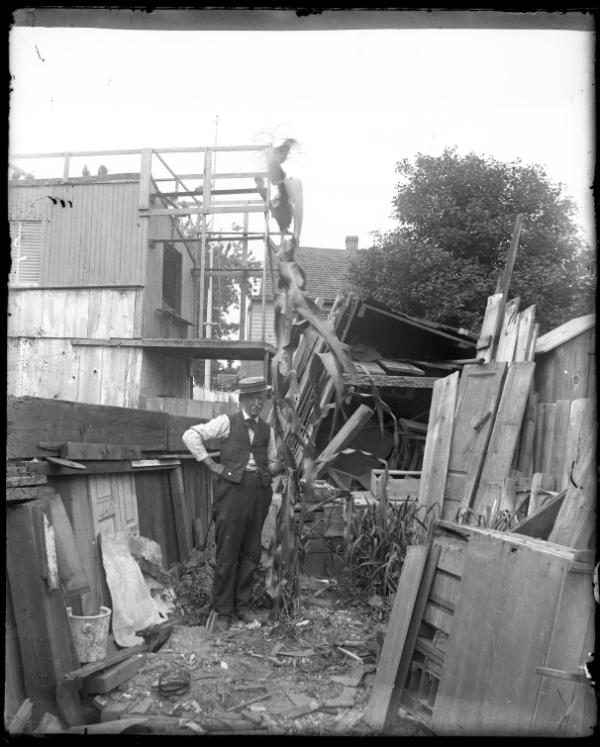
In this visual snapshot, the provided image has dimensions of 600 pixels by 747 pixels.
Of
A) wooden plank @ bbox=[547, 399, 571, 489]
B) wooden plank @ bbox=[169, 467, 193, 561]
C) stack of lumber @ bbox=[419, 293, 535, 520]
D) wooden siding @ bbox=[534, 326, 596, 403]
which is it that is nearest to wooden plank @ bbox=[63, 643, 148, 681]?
wooden plank @ bbox=[169, 467, 193, 561]

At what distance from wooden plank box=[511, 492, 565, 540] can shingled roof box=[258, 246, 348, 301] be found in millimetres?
11286

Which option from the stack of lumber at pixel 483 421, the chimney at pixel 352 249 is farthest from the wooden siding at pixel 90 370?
the stack of lumber at pixel 483 421

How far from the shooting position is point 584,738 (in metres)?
2.22

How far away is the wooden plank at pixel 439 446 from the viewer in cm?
636

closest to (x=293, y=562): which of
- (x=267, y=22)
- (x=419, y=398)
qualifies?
(x=267, y=22)

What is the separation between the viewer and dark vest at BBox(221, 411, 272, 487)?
479cm

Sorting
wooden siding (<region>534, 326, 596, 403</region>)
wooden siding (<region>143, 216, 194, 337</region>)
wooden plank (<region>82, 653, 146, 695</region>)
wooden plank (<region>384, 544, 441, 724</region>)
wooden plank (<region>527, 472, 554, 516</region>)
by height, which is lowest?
wooden plank (<region>82, 653, 146, 695</region>)

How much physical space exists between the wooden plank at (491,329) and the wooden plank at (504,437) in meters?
0.91

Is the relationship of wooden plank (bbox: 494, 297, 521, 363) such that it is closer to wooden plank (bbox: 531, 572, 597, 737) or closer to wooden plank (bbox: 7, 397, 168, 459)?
Answer: wooden plank (bbox: 7, 397, 168, 459)

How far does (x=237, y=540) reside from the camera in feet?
15.8

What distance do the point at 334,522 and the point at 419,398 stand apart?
9.98 ft

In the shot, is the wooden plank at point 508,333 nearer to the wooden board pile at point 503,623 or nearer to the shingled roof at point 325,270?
the wooden board pile at point 503,623

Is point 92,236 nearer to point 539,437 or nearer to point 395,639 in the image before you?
point 539,437

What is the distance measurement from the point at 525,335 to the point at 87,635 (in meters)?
4.70
